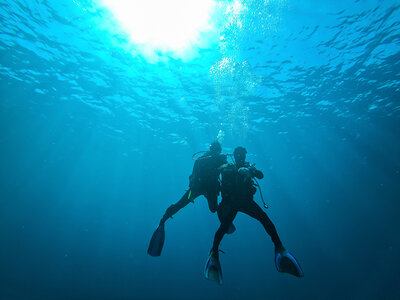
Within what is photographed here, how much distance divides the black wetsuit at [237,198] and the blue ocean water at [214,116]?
313 inches

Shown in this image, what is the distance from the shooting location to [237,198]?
188 inches

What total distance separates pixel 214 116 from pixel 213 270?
52.7 ft

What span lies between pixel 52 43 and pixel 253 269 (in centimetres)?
4809

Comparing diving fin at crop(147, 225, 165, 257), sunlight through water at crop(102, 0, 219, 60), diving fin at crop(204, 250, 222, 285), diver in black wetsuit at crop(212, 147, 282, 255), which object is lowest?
diving fin at crop(204, 250, 222, 285)

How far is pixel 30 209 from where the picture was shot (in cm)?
9638

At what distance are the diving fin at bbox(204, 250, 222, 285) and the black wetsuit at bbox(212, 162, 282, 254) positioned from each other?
0.14 m

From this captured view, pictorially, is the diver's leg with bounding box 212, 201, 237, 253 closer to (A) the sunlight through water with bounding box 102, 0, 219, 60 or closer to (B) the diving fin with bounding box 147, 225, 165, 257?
(B) the diving fin with bounding box 147, 225, 165, 257

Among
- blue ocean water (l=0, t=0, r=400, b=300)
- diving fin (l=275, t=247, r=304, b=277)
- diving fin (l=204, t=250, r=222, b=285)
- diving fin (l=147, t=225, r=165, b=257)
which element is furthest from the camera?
blue ocean water (l=0, t=0, r=400, b=300)

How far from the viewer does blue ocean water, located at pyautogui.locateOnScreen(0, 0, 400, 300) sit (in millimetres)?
11016

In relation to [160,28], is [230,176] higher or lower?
lower

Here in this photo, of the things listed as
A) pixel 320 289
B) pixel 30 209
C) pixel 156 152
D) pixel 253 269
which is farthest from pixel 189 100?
pixel 30 209

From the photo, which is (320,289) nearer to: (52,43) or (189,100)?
(189,100)

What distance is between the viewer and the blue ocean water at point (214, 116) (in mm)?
11016

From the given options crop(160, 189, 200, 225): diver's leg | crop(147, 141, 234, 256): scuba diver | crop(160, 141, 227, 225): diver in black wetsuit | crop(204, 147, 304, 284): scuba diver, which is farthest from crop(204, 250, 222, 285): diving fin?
crop(160, 189, 200, 225): diver's leg
